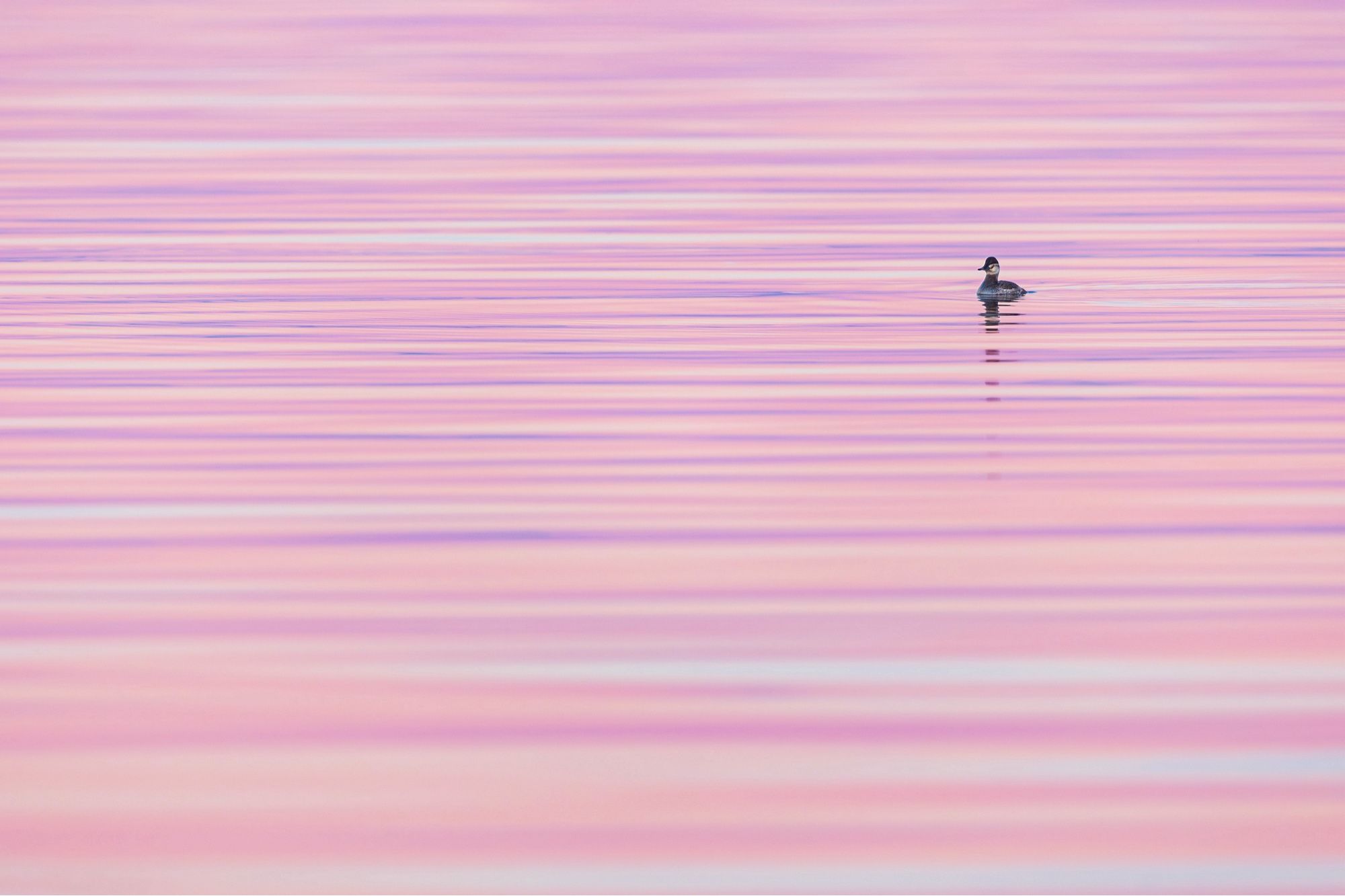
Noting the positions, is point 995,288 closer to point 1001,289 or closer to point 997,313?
point 1001,289

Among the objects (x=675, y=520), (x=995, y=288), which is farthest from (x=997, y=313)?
(x=675, y=520)

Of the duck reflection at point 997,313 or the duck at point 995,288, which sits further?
the duck at point 995,288

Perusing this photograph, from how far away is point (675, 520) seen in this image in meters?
6.09

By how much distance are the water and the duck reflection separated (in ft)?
0.24

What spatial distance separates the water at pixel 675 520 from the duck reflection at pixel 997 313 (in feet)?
0.24

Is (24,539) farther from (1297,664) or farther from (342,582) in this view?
(1297,664)

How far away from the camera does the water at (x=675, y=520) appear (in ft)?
14.2

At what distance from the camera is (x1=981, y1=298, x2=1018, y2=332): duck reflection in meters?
9.12

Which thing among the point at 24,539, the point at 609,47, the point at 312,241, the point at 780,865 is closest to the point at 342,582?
the point at 24,539

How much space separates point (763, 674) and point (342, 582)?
1.16 meters

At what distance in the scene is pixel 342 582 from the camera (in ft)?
18.4

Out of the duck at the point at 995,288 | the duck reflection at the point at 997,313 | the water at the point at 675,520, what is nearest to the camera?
the water at the point at 675,520

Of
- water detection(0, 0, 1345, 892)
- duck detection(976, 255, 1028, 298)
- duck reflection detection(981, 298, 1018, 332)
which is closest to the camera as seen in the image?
water detection(0, 0, 1345, 892)

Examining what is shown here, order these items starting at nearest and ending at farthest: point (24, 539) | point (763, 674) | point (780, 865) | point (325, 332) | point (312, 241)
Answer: point (780, 865), point (763, 674), point (24, 539), point (325, 332), point (312, 241)
